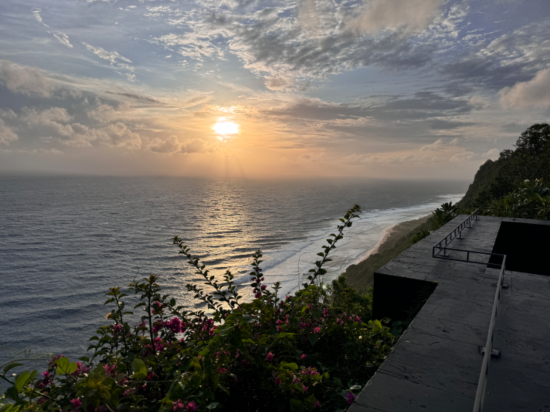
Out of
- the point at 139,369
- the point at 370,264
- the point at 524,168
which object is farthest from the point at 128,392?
the point at 524,168

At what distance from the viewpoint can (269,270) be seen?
34188 mm

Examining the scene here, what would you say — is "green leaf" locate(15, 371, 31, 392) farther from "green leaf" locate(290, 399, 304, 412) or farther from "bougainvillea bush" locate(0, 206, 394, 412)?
"green leaf" locate(290, 399, 304, 412)

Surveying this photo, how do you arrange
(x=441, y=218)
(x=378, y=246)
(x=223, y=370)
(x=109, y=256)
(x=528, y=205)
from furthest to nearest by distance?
(x=378, y=246) < (x=109, y=256) < (x=441, y=218) < (x=528, y=205) < (x=223, y=370)

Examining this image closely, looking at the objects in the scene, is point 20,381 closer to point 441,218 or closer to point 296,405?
point 296,405

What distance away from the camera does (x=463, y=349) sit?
3660 millimetres

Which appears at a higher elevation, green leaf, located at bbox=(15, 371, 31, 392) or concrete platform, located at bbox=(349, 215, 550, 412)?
green leaf, located at bbox=(15, 371, 31, 392)

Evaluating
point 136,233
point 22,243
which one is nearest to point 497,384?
point 136,233

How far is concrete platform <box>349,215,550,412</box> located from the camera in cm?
288

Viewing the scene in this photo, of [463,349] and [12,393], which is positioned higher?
[12,393]

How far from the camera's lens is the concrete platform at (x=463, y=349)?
2875 millimetres

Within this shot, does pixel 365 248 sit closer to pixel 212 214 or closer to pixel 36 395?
pixel 212 214

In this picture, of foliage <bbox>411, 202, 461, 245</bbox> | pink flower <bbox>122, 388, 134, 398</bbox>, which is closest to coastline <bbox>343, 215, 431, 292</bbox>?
foliage <bbox>411, 202, 461, 245</bbox>

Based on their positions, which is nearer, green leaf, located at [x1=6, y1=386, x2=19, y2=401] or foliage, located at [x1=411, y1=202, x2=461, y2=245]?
green leaf, located at [x1=6, y1=386, x2=19, y2=401]

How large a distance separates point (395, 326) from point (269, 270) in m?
29.0
